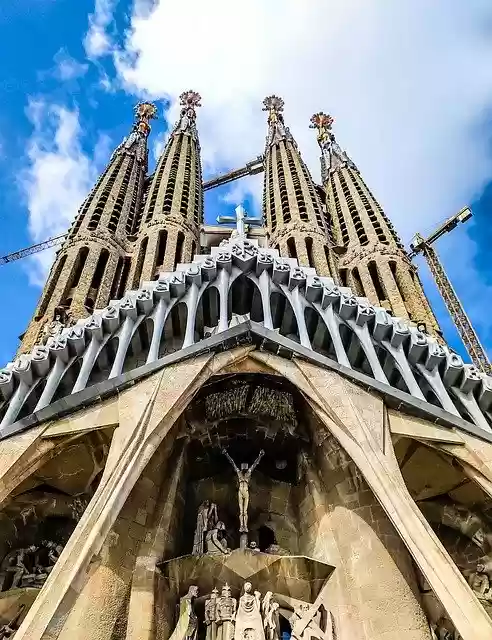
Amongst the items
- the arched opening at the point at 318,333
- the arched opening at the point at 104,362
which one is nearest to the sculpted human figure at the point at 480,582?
the arched opening at the point at 318,333

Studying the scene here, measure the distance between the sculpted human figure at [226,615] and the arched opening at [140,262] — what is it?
955 centimetres

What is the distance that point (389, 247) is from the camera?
1948 cm

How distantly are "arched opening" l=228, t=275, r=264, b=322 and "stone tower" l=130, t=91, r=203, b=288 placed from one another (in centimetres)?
502

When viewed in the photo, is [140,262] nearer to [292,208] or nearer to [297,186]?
[292,208]

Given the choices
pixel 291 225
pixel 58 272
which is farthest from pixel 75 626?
pixel 291 225

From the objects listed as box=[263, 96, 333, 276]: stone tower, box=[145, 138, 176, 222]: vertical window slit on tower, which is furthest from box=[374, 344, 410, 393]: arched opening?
box=[145, 138, 176, 222]: vertical window slit on tower

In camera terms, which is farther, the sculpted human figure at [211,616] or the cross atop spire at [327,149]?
the cross atop spire at [327,149]

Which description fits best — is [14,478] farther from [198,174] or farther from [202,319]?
[198,174]

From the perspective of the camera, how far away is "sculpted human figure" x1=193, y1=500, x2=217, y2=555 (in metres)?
9.86

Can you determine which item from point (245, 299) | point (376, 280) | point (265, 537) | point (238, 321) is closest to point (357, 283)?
point (376, 280)

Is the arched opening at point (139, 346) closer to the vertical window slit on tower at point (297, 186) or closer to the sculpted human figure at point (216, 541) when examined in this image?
the sculpted human figure at point (216, 541)

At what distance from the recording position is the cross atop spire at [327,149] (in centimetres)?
2667

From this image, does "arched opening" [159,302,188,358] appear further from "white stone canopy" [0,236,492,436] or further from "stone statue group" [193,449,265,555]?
"stone statue group" [193,449,265,555]

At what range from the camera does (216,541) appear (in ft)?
32.2
